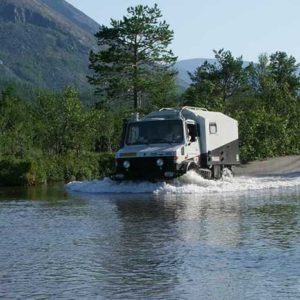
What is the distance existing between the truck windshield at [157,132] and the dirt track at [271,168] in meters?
8.34

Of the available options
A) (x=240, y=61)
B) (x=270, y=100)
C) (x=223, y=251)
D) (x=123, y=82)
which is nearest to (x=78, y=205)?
(x=223, y=251)

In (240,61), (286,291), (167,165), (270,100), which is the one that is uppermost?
(240,61)

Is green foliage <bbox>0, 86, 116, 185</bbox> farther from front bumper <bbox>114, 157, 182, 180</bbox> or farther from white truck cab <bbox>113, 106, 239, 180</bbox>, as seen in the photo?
front bumper <bbox>114, 157, 182, 180</bbox>

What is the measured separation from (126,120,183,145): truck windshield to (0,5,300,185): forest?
978cm

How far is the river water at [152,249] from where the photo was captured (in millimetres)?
7480

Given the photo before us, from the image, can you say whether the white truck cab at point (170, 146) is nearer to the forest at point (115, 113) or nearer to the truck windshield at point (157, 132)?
the truck windshield at point (157, 132)

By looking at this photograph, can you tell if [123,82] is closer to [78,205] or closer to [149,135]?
[149,135]

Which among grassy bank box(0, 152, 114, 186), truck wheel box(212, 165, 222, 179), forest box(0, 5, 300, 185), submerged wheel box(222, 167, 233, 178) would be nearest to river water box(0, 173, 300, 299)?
truck wheel box(212, 165, 222, 179)

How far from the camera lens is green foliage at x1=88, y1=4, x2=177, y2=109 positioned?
4716 centimetres

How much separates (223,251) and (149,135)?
46.7ft

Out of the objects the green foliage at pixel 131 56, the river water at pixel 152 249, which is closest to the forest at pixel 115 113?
the green foliage at pixel 131 56

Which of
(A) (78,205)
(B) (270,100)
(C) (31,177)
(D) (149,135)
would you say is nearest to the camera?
(A) (78,205)

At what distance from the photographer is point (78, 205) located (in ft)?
57.8

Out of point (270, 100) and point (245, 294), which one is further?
point (270, 100)
